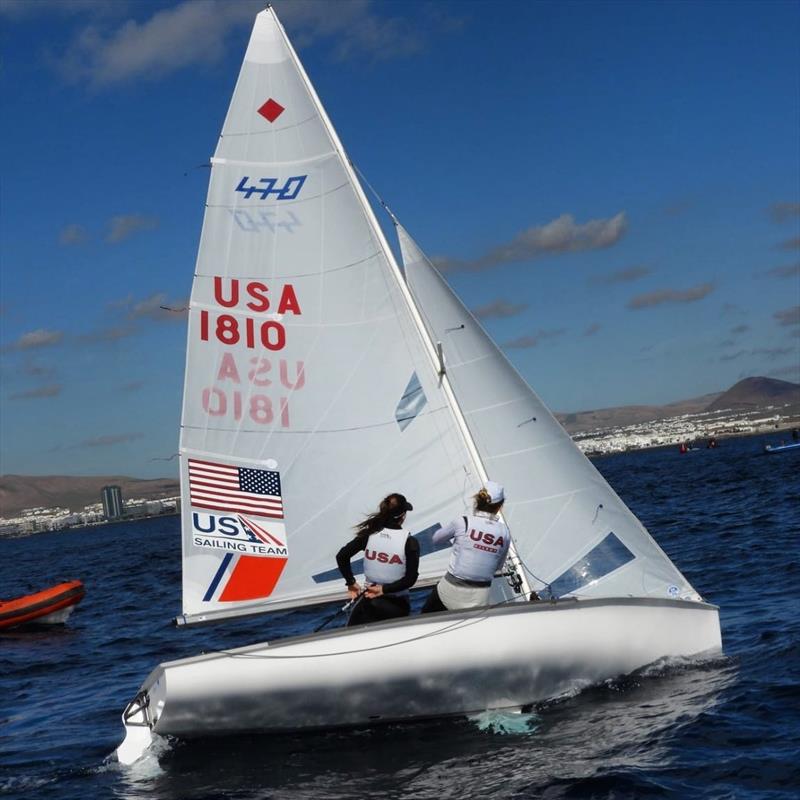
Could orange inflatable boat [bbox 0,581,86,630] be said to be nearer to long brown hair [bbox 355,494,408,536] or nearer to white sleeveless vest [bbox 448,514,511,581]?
long brown hair [bbox 355,494,408,536]

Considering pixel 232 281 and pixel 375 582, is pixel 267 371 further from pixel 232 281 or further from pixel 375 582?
pixel 375 582

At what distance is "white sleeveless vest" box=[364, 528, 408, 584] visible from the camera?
9633 mm

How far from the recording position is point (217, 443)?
1074 cm

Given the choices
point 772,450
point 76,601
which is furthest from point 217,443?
point 772,450

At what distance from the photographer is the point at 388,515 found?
9656 mm

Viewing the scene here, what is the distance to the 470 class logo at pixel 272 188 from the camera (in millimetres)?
10773

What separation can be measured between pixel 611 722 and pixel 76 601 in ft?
57.0

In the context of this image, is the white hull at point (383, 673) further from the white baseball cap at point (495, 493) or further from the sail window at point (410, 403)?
the sail window at point (410, 403)

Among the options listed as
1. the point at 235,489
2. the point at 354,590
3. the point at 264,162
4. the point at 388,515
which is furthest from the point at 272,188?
the point at 354,590

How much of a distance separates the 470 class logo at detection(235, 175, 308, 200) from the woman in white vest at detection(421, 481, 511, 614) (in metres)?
3.60

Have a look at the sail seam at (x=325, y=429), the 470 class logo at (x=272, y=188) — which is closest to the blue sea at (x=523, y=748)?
the sail seam at (x=325, y=429)

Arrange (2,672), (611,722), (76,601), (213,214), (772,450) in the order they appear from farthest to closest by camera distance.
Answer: (772,450)
(76,601)
(2,672)
(213,214)
(611,722)

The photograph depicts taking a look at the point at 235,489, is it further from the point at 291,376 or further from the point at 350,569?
the point at 350,569

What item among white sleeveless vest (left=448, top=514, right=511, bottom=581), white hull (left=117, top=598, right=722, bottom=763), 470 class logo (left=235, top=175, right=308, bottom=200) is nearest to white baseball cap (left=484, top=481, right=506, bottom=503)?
white sleeveless vest (left=448, top=514, right=511, bottom=581)
